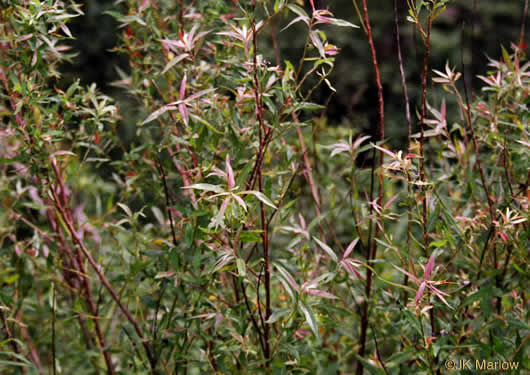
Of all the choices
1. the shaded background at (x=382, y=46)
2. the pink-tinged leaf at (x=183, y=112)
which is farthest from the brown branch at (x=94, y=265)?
the shaded background at (x=382, y=46)

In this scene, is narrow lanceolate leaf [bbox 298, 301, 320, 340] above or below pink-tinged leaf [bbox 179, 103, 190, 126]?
below

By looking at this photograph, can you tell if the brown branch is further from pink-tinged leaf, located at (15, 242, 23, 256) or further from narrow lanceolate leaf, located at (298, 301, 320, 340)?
narrow lanceolate leaf, located at (298, 301, 320, 340)

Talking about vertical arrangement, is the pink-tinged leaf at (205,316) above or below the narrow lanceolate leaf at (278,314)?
below

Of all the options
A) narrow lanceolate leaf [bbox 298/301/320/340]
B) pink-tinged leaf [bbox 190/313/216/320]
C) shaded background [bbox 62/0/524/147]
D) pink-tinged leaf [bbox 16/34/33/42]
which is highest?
pink-tinged leaf [bbox 16/34/33/42]

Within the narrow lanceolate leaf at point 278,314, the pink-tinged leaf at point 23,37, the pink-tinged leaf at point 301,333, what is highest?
the pink-tinged leaf at point 23,37

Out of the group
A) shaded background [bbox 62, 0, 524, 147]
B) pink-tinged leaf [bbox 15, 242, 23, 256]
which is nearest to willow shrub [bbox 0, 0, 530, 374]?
pink-tinged leaf [bbox 15, 242, 23, 256]

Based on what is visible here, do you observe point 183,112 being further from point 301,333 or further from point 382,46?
point 382,46

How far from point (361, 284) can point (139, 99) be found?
31.8 inches

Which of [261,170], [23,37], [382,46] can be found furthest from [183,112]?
[382,46]

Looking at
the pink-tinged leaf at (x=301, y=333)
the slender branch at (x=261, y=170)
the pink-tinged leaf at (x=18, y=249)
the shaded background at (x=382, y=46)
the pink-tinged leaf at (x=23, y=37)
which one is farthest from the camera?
the shaded background at (x=382, y=46)

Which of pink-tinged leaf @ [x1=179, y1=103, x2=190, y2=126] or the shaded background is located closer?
pink-tinged leaf @ [x1=179, y1=103, x2=190, y2=126]

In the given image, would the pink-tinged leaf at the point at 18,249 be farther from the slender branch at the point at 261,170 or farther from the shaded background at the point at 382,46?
the shaded background at the point at 382,46

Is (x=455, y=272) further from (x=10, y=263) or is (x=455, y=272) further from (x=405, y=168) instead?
(x=10, y=263)

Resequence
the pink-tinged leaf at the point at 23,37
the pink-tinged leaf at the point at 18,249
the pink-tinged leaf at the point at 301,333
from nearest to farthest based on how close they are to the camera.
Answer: the pink-tinged leaf at the point at 23,37 → the pink-tinged leaf at the point at 301,333 → the pink-tinged leaf at the point at 18,249
